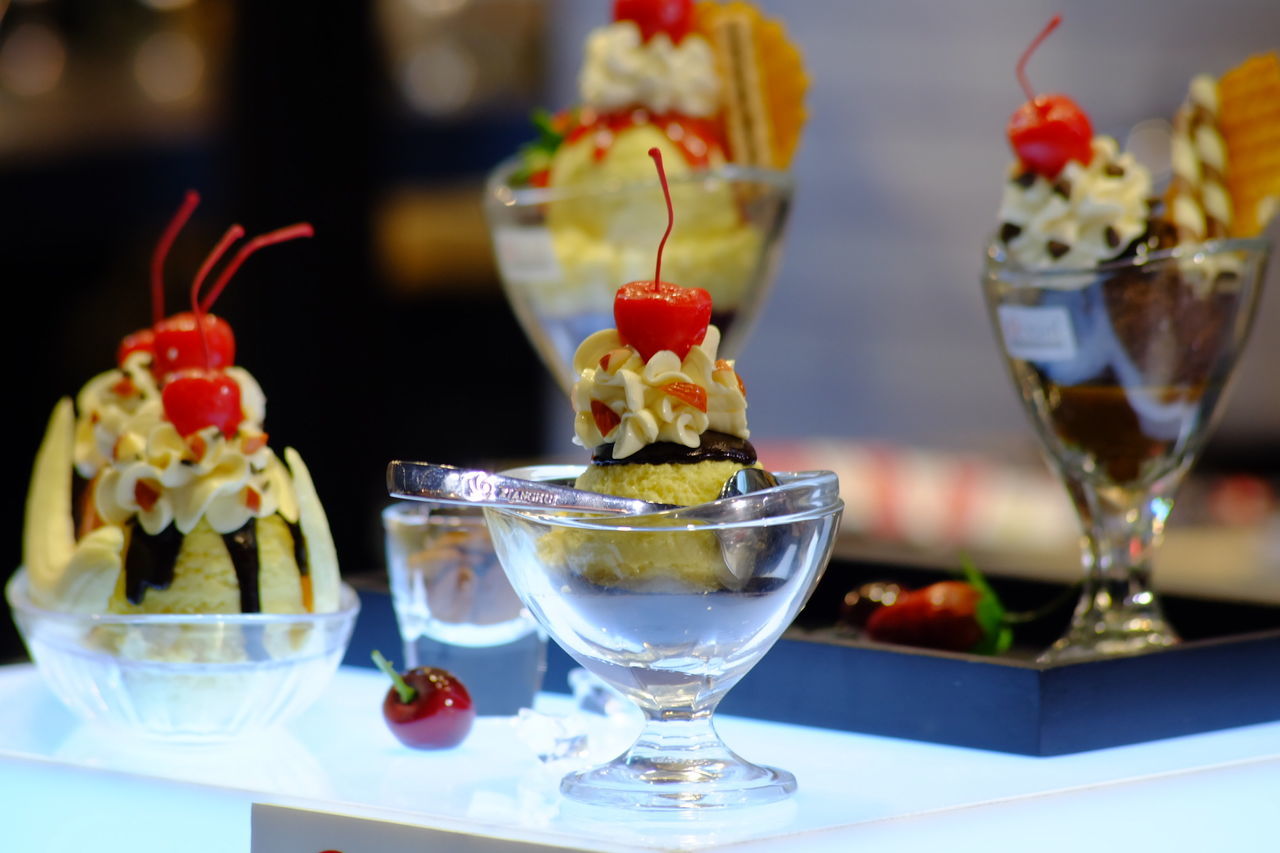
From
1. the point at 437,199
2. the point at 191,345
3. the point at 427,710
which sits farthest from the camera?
the point at 437,199

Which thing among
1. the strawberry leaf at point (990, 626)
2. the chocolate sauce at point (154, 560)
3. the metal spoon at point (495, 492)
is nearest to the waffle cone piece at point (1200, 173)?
the strawberry leaf at point (990, 626)

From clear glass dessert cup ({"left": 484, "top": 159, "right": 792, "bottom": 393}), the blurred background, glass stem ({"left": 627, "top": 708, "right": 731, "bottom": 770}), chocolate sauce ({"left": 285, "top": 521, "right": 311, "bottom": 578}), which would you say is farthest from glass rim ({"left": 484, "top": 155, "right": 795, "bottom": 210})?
the blurred background

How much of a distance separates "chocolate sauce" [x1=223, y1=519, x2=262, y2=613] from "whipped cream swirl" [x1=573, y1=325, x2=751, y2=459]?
25 centimetres

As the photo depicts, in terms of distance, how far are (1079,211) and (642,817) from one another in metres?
0.58

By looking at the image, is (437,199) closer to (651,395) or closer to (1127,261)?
(1127,261)

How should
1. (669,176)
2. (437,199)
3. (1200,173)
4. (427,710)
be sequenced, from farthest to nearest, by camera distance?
(437,199), (669,176), (1200,173), (427,710)

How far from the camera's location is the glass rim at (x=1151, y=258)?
1.15 meters

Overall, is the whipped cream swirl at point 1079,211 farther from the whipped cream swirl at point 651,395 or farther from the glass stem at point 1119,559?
the whipped cream swirl at point 651,395

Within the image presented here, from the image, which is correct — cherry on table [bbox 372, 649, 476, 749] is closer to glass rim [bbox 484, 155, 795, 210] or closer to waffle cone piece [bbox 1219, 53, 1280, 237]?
glass rim [bbox 484, 155, 795, 210]

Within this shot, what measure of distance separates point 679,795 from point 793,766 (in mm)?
129

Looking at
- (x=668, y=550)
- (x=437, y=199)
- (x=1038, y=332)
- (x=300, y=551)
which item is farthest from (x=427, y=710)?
(x=437, y=199)

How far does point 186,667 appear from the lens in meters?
0.99

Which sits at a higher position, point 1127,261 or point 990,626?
point 1127,261

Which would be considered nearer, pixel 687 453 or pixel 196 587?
pixel 687 453
